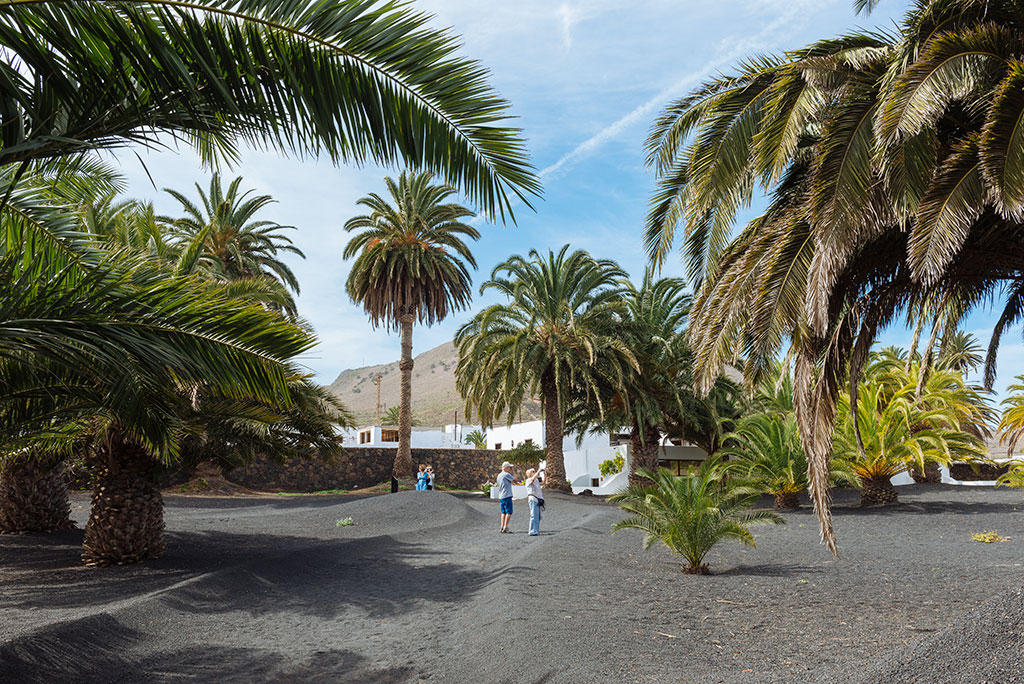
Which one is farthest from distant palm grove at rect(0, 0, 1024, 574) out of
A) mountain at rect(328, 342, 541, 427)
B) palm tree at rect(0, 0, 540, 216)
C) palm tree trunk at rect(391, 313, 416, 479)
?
mountain at rect(328, 342, 541, 427)

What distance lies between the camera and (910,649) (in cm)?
457

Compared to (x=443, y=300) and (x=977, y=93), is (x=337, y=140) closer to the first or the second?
(x=977, y=93)

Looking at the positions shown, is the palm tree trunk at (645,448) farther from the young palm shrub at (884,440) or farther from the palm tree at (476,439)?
the palm tree at (476,439)

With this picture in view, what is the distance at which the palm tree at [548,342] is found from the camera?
23.0 m

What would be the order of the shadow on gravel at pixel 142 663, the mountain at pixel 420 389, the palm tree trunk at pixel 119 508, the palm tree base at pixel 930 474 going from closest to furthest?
1. the shadow on gravel at pixel 142 663
2. the palm tree trunk at pixel 119 508
3. the palm tree base at pixel 930 474
4. the mountain at pixel 420 389

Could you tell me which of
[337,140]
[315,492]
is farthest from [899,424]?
[315,492]

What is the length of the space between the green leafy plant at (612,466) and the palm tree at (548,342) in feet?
24.2

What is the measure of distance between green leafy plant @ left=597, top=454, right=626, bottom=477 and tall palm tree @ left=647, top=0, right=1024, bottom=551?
76.3 ft

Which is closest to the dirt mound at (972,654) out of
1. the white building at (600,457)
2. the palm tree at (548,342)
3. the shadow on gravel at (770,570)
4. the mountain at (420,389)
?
the shadow on gravel at (770,570)

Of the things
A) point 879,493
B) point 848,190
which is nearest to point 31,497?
point 848,190

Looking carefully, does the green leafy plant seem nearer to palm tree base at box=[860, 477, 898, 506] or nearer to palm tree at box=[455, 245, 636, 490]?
palm tree at box=[455, 245, 636, 490]

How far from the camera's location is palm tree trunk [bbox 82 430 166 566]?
10.4 metres

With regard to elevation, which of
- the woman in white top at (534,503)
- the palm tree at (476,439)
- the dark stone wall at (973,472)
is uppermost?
the palm tree at (476,439)

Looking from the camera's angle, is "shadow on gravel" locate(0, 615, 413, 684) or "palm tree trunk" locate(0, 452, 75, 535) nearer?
"shadow on gravel" locate(0, 615, 413, 684)
